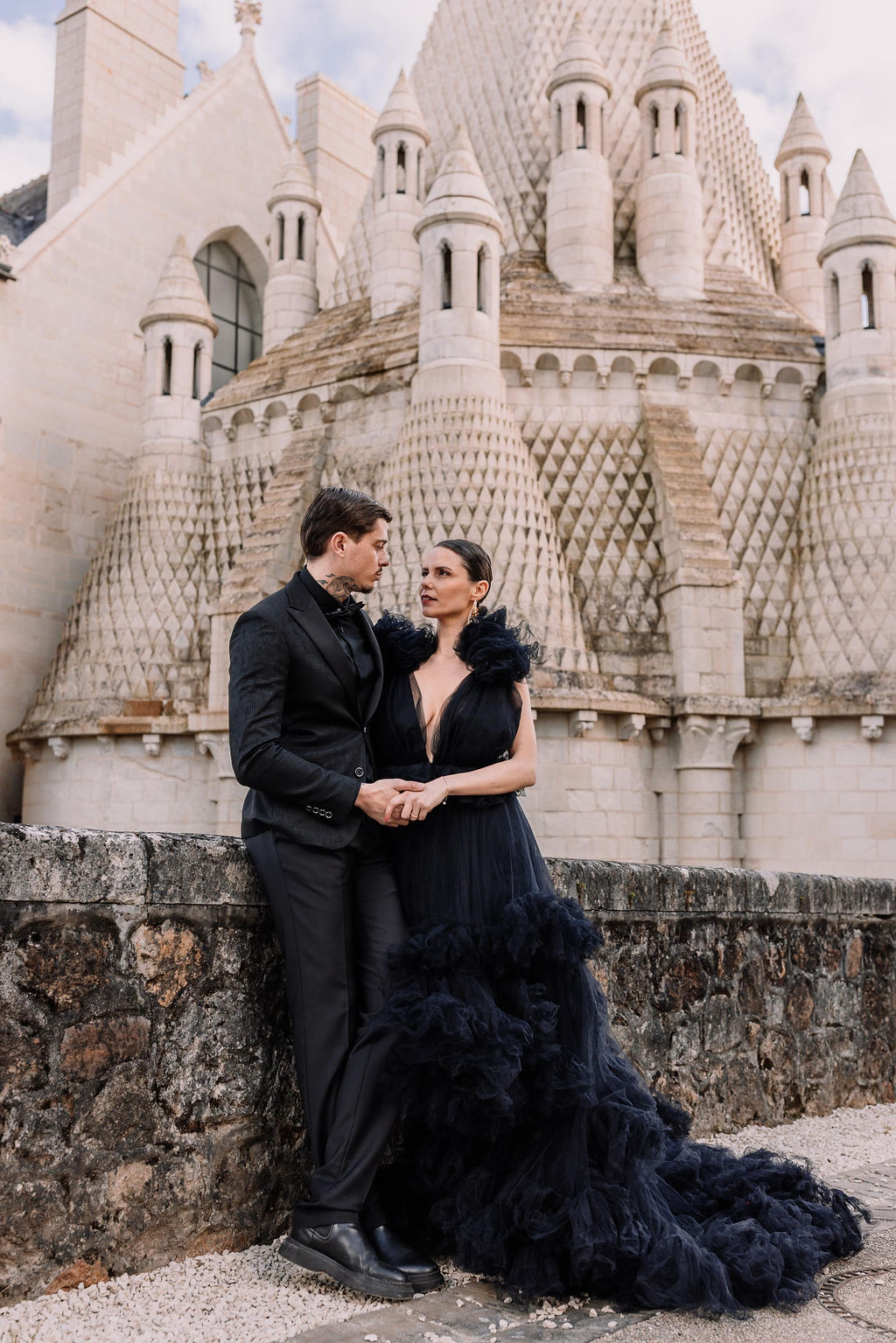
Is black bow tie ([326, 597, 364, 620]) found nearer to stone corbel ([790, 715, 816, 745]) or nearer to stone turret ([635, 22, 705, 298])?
stone corbel ([790, 715, 816, 745])

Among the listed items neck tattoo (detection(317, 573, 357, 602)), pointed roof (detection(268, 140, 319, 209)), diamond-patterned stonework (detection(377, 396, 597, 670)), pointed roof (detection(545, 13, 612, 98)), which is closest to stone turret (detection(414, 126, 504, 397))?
diamond-patterned stonework (detection(377, 396, 597, 670))

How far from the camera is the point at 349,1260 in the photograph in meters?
2.85

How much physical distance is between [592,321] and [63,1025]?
13598 millimetres

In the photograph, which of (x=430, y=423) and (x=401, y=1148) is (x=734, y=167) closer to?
A: (x=430, y=423)

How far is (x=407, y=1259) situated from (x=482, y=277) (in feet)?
43.2

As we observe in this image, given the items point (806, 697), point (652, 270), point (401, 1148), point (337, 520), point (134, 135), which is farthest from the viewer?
point (134, 135)

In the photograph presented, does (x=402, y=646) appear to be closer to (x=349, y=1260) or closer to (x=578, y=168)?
(x=349, y=1260)

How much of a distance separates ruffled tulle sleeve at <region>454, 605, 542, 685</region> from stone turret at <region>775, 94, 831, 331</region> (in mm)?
16228

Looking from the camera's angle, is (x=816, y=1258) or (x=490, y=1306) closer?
(x=490, y=1306)

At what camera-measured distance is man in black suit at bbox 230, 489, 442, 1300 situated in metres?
2.94

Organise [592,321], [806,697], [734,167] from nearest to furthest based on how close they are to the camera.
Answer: [806,697]
[592,321]
[734,167]

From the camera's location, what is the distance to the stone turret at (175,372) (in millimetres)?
16891

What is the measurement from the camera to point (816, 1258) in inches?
121

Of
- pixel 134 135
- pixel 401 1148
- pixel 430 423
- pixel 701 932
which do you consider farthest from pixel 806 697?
pixel 134 135
